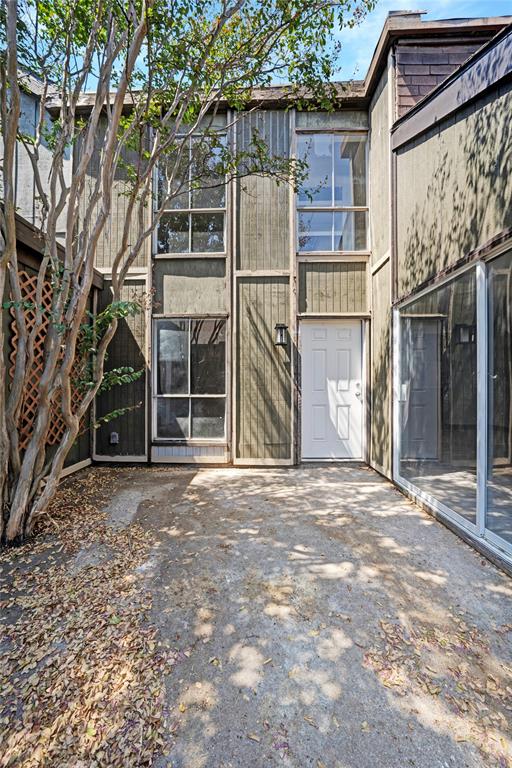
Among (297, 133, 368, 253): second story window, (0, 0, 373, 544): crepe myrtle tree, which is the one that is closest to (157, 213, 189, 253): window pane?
(0, 0, 373, 544): crepe myrtle tree

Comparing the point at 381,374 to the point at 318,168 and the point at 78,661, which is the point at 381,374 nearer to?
the point at 318,168

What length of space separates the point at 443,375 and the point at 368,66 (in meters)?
4.22

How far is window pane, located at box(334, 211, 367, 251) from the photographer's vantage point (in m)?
4.95

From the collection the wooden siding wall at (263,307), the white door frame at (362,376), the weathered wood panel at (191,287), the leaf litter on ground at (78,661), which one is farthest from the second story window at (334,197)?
the leaf litter on ground at (78,661)

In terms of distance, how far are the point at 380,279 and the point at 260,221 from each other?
1.83m

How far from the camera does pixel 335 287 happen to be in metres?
4.91

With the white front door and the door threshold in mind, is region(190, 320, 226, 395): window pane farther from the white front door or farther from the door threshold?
the door threshold

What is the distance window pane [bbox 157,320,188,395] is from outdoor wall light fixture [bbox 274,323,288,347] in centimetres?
128

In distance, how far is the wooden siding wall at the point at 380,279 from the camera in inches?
165

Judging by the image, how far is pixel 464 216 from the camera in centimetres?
276

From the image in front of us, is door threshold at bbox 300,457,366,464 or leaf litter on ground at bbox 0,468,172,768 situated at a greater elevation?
door threshold at bbox 300,457,366,464

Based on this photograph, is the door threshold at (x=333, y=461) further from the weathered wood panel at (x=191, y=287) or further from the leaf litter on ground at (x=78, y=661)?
the leaf litter on ground at (x=78, y=661)

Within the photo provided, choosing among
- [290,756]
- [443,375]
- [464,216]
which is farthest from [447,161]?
[290,756]

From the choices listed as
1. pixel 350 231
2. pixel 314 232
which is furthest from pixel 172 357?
pixel 350 231
